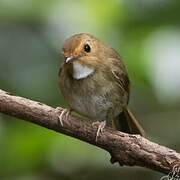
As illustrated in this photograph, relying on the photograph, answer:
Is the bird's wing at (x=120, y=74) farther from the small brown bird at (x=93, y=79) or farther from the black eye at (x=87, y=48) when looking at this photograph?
the black eye at (x=87, y=48)

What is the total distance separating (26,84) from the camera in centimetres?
438

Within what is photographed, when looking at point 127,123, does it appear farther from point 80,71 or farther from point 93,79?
point 80,71

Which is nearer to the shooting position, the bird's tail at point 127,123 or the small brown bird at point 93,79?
the small brown bird at point 93,79

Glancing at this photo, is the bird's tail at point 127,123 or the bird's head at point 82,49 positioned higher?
the bird's head at point 82,49

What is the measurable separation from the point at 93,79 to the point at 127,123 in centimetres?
91

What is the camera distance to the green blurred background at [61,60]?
397 cm

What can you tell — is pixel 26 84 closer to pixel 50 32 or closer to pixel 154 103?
pixel 50 32

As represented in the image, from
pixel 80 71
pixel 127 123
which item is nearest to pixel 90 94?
pixel 80 71

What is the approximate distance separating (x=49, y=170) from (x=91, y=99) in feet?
2.58

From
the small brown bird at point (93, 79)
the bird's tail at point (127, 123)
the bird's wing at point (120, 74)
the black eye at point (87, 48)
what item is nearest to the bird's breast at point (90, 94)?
Answer: the small brown bird at point (93, 79)

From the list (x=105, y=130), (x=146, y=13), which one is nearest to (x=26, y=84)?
(x=105, y=130)

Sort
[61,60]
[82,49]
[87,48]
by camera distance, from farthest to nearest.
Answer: [61,60]
[87,48]
[82,49]

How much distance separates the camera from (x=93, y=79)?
429cm

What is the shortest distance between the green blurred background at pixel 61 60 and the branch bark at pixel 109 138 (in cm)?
33
